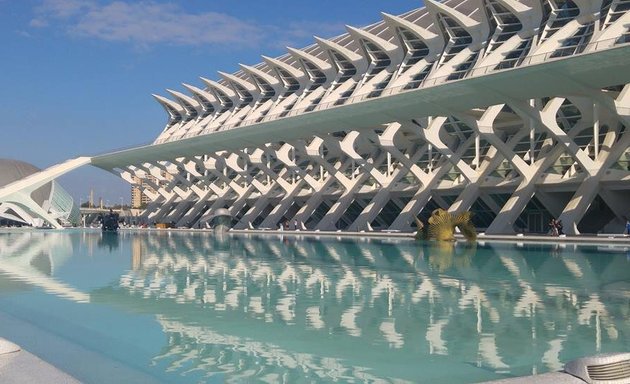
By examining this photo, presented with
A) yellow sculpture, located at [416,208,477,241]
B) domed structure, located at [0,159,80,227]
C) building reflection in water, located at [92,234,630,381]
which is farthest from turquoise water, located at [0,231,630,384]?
domed structure, located at [0,159,80,227]

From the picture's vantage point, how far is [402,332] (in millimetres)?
6094

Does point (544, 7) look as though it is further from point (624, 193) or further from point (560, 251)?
point (560, 251)

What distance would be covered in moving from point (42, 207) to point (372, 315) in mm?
44258

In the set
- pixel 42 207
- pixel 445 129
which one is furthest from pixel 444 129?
pixel 42 207

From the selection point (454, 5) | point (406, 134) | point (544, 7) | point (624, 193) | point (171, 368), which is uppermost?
point (454, 5)

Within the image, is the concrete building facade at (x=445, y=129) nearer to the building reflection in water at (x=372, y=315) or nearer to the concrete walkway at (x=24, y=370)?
the building reflection in water at (x=372, y=315)

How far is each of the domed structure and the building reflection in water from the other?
32144 mm

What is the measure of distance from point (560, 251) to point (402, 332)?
41.2 ft

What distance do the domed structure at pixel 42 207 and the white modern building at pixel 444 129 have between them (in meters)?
4.43

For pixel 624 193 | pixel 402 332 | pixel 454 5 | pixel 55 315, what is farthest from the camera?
pixel 454 5

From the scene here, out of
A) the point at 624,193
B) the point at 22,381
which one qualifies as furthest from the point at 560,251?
the point at 22,381

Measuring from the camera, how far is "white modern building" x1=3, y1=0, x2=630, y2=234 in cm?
2277

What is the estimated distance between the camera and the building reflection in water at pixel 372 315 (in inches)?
201

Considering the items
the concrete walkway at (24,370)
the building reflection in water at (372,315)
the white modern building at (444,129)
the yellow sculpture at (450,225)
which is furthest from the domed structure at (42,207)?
the concrete walkway at (24,370)
